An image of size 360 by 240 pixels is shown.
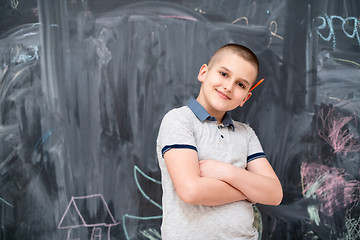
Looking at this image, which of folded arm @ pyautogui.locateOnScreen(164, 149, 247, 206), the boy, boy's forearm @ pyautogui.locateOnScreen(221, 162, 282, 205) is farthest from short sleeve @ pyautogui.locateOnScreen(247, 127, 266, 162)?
folded arm @ pyautogui.locateOnScreen(164, 149, 247, 206)

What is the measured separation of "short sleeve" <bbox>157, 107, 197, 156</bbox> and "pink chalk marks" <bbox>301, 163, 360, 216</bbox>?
32.3 inches

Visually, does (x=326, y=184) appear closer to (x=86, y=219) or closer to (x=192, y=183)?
(x=192, y=183)

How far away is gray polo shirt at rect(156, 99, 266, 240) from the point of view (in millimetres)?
970

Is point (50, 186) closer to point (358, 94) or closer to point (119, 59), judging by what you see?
point (119, 59)

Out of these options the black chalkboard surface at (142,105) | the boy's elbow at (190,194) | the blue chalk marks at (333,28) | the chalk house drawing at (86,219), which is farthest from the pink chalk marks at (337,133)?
the chalk house drawing at (86,219)

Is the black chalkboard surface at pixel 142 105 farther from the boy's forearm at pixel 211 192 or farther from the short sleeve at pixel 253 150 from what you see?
the boy's forearm at pixel 211 192

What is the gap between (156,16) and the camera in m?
1.44

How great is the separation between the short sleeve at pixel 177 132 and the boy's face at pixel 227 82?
0.11 metres

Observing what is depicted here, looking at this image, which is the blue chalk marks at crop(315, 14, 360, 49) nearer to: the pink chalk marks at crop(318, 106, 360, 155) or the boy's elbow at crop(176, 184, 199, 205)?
the pink chalk marks at crop(318, 106, 360, 155)

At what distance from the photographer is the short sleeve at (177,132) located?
3.16ft

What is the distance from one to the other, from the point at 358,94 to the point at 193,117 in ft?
3.34

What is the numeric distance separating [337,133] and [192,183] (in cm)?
100

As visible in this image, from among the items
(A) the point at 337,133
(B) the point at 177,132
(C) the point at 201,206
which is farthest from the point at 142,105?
(A) the point at 337,133

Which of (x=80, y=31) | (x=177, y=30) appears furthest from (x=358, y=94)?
(x=80, y=31)
